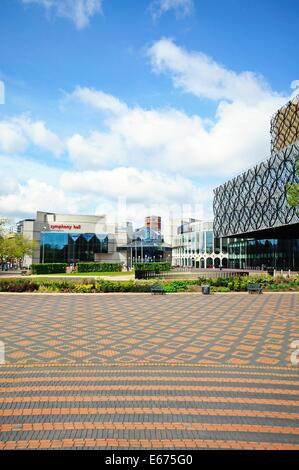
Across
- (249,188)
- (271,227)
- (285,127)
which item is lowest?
(271,227)

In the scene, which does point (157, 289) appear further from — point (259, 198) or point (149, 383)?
point (259, 198)

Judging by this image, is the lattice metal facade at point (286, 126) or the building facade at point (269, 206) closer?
the building facade at point (269, 206)

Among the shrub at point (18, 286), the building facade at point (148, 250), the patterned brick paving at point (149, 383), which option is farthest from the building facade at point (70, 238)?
the patterned brick paving at point (149, 383)

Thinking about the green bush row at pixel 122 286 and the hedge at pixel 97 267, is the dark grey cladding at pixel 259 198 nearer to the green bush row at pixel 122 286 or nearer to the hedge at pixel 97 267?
the green bush row at pixel 122 286

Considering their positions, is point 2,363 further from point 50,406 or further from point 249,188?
point 249,188

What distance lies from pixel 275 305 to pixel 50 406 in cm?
1437

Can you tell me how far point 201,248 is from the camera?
100188 mm

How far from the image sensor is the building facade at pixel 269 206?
164ft

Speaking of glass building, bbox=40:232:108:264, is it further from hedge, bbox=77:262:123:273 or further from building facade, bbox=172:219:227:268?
building facade, bbox=172:219:227:268

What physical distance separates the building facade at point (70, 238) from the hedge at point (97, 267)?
14872mm

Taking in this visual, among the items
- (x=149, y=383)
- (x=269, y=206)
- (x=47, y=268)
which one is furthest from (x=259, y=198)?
(x=149, y=383)

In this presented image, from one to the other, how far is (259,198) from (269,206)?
311 centimetres
